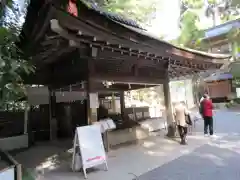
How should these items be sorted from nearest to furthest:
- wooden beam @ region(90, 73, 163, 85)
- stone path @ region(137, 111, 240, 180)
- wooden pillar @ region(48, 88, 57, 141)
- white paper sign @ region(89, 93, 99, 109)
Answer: stone path @ region(137, 111, 240, 180) < white paper sign @ region(89, 93, 99, 109) < wooden beam @ region(90, 73, 163, 85) < wooden pillar @ region(48, 88, 57, 141)

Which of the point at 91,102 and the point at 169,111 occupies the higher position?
the point at 91,102

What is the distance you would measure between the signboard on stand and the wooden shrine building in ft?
2.57

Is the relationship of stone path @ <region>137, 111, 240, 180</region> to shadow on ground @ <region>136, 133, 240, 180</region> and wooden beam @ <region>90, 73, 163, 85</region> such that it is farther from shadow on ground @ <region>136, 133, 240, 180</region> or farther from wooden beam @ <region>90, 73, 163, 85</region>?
wooden beam @ <region>90, 73, 163, 85</region>

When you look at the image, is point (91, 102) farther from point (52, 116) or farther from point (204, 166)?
point (52, 116)

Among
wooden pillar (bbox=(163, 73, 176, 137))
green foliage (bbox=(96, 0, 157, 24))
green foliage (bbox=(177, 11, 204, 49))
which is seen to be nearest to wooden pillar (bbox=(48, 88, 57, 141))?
wooden pillar (bbox=(163, 73, 176, 137))

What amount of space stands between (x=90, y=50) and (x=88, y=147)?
2228mm

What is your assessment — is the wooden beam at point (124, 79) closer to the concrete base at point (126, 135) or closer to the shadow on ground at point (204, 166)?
the concrete base at point (126, 135)

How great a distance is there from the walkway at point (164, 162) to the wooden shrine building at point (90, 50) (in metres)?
1.35

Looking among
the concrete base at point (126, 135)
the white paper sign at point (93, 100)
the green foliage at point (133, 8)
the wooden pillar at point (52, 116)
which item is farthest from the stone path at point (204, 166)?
the green foliage at point (133, 8)

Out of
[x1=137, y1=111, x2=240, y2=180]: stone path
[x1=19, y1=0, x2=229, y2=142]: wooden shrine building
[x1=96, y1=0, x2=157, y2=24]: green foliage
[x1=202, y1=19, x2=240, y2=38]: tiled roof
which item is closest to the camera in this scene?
[x1=19, y1=0, x2=229, y2=142]: wooden shrine building

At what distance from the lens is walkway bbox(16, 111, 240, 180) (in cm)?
431

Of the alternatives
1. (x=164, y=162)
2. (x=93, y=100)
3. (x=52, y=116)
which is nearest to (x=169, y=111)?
(x=164, y=162)

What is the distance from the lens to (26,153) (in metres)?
6.91

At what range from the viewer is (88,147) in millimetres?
4641
